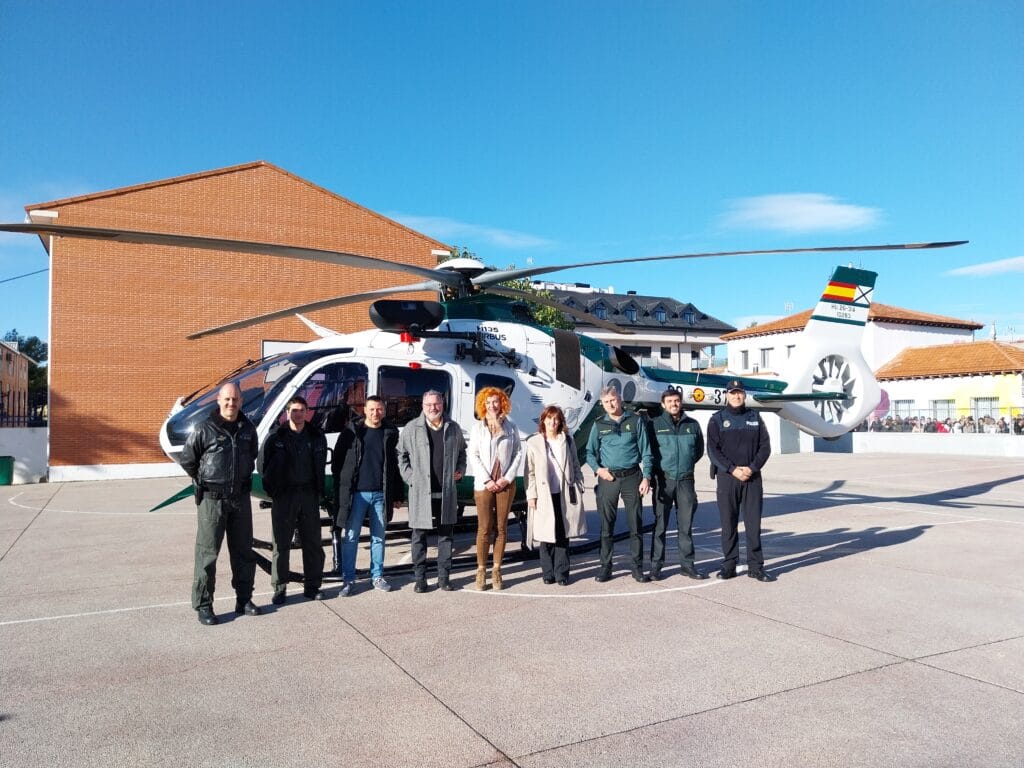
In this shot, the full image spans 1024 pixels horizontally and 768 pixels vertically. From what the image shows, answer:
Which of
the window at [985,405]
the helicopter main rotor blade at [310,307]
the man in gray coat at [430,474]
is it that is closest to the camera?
the man in gray coat at [430,474]

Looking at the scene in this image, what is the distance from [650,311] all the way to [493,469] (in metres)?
57.9

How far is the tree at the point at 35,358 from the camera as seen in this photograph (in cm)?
6350

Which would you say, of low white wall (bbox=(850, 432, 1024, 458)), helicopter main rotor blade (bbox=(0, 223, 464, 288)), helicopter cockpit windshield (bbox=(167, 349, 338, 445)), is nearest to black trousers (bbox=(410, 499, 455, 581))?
helicopter cockpit windshield (bbox=(167, 349, 338, 445))

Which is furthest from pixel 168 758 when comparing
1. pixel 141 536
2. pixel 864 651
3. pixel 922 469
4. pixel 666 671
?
pixel 922 469

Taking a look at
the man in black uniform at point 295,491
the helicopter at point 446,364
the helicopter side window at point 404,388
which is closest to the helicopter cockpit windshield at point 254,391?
the helicopter at point 446,364

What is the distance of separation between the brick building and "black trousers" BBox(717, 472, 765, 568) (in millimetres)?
17137

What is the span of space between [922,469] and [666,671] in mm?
18923

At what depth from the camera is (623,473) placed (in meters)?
6.49

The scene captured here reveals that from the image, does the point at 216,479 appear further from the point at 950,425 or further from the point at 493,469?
the point at 950,425

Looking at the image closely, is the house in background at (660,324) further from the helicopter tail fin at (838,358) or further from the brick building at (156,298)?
the helicopter tail fin at (838,358)

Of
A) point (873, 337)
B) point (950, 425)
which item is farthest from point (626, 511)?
point (873, 337)

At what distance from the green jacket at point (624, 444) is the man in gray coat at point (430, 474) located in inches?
51.5

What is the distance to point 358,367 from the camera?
23.2 ft

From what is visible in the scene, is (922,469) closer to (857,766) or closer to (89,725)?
(857,766)
